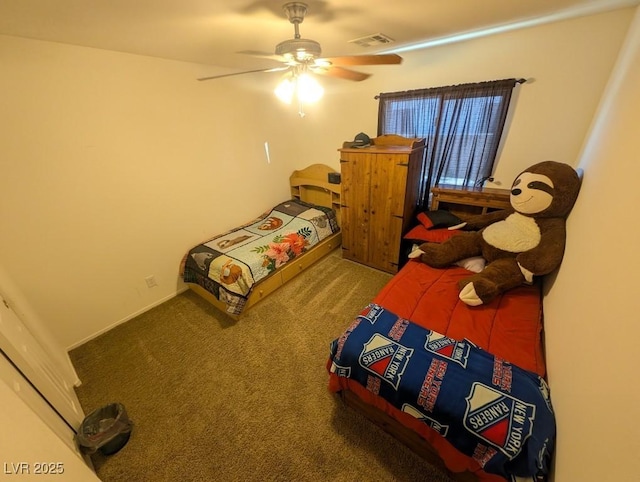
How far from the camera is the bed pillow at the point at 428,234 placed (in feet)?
7.32

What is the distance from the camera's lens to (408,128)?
102 inches

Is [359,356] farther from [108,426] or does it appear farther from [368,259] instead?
[368,259]

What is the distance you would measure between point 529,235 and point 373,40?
74.5 inches

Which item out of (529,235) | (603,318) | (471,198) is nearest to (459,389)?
(603,318)

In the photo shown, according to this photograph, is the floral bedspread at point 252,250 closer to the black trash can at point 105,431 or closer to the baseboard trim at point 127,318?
the baseboard trim at point 127,318

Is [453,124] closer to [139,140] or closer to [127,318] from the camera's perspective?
[139,140]

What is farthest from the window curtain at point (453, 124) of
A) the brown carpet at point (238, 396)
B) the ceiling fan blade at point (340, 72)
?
the brown carpet at point (238, 396)

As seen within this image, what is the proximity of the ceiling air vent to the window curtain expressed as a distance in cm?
60

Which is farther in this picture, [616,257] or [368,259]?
[368,259]

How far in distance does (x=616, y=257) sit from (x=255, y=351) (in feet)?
6.87

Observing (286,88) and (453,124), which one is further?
(453,124)

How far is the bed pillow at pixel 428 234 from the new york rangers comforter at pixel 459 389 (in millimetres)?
1179

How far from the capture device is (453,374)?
Answer: 1081mm

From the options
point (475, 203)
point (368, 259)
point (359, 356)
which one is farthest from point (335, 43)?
point (359, 356)
